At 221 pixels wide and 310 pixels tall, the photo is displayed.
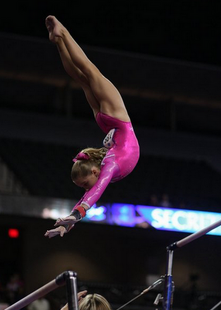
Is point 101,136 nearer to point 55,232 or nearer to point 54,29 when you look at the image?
point 54,29

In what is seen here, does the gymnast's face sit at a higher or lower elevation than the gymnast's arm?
higher

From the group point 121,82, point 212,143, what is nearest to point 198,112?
point 212,143

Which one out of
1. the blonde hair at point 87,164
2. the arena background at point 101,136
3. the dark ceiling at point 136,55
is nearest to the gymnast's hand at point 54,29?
the blonde hair at point 87,164

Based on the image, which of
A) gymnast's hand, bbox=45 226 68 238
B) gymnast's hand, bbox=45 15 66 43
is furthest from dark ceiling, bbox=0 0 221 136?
gymnast's hand, bbox=45 226 68 238

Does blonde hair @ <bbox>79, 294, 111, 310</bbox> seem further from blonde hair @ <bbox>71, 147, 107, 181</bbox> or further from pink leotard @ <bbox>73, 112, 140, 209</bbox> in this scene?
blonde hair @ <bbox>71, 147, 107, 181</bbox>

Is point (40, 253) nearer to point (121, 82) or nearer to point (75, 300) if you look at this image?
point (121, 82)

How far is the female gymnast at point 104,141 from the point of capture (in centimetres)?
321

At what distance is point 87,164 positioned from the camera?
3.35 m

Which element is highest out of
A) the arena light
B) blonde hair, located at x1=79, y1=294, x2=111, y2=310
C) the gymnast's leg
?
the arena light

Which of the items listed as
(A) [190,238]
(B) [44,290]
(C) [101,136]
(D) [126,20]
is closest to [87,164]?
(A) [190,238]

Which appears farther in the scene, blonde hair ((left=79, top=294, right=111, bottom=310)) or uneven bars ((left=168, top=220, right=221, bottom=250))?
uneven bars ((left=168, top=220, right=221, bottom=250))

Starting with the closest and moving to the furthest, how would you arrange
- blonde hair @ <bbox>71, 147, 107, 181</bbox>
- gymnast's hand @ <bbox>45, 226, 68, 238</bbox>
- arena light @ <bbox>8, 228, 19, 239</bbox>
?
gymnast's hand @ <bbox>45, 226, 68, 238</bbox>, blonde hair @ <bbox>71, 147, 107, 181</bbox>, arena light @ <bbox>8, 228, 19, 239</bbox>

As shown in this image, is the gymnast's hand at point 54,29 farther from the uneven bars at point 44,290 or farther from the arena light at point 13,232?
the arena light at point 13,232

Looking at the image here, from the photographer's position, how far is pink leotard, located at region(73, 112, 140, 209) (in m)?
3.13
